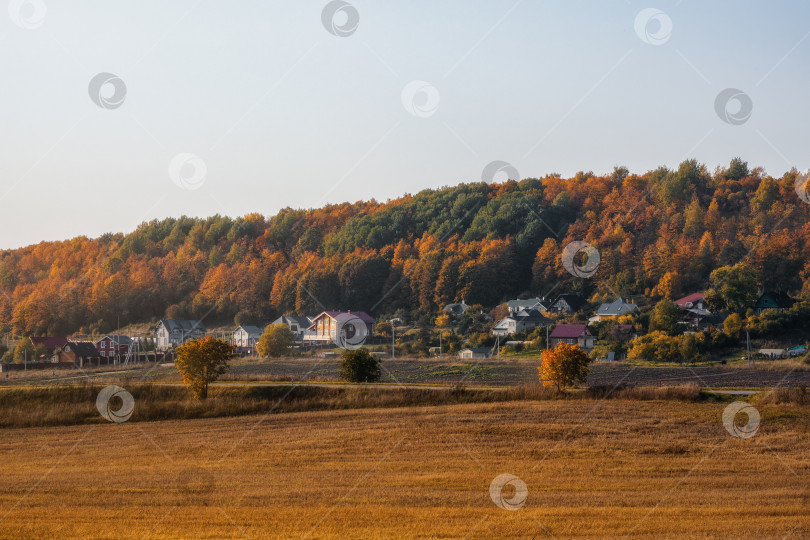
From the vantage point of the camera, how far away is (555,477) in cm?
2275

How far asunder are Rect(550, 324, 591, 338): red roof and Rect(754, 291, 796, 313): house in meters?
16.4

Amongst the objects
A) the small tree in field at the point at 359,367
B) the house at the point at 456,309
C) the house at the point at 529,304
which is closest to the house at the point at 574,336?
the house at the point at 529,304

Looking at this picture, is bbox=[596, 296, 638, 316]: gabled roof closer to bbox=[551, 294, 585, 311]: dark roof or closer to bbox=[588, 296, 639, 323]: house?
bbox=[588, 296, 639, 323]: house

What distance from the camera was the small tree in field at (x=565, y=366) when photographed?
131ft

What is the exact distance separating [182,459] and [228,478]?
4284 mm

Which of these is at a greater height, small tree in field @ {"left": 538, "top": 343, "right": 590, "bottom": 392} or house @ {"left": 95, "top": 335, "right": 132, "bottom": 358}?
small tree in field @ {"left": 538, "top": 343, "right": 590, "bottom": 392}

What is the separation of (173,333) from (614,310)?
54058mm

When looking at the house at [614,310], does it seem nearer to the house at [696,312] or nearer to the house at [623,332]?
the house at [696,312]

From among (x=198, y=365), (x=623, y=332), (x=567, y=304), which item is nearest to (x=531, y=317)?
(x=567, y=304)

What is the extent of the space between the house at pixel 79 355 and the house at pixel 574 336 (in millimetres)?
43944

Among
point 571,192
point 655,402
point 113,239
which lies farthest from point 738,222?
point 113,239

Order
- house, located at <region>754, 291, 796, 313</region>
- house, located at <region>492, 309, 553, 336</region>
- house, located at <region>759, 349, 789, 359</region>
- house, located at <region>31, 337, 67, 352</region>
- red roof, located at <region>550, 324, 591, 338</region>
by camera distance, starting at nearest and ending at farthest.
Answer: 1. house, located at <region>759, 349, 789, 359</region>
2. red roof, located at <region>550, 324, 591, 338</region>
3. house, located at <region>754, 291, 796, 313</region>
4. house, located at <region>492, 309, 553, 336</region>
5. house, located at <region>31, 337, 67, 352</region>

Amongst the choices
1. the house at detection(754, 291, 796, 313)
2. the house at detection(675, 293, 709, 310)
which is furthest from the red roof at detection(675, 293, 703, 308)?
the house at detection(754, 291, 796, 313)

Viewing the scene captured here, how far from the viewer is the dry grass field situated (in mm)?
17594
